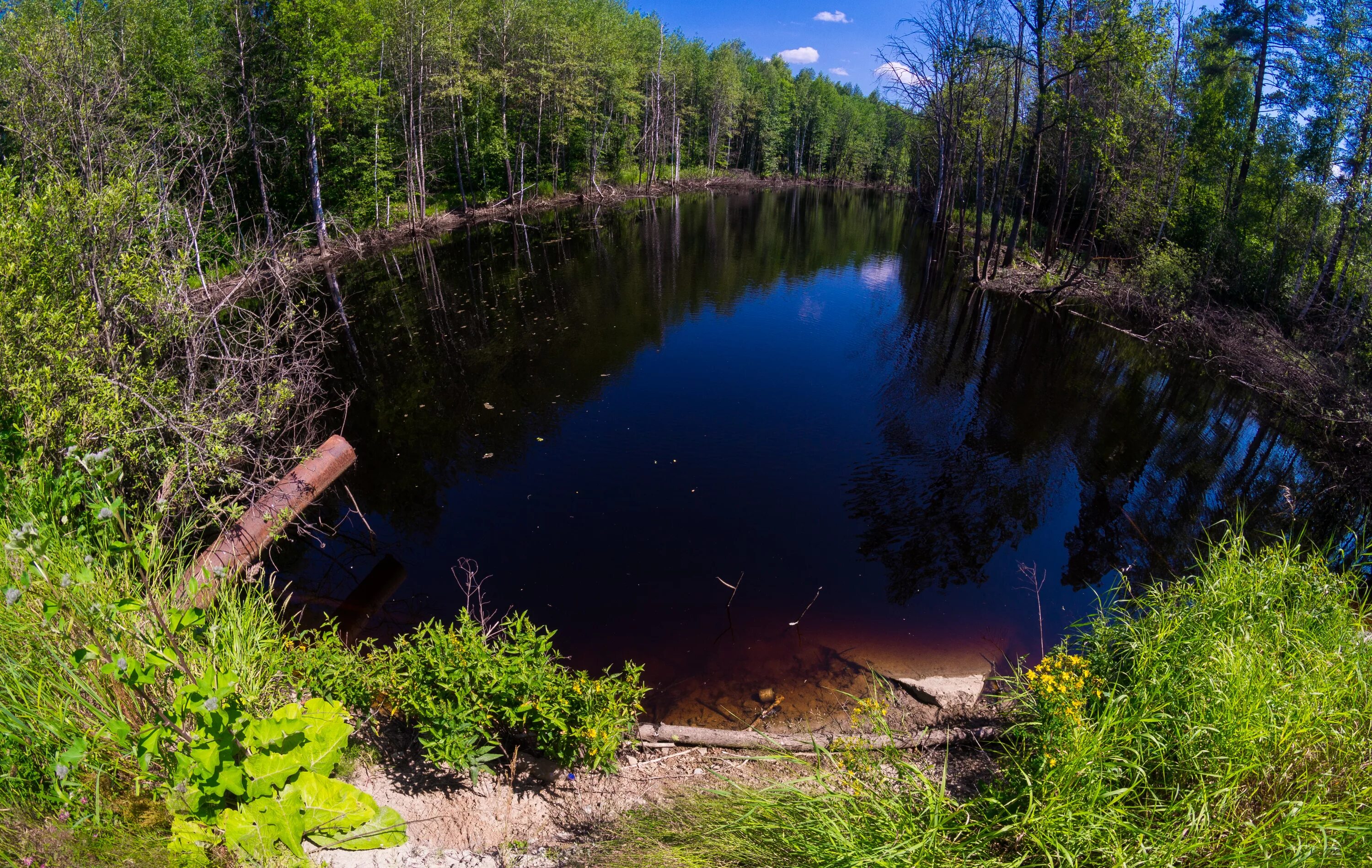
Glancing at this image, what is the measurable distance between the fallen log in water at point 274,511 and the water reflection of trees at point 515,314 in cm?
87

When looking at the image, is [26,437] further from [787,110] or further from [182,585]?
[787,110]

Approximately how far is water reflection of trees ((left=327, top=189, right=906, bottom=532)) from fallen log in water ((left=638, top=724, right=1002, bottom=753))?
5146 millimetres

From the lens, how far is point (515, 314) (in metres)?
18.4

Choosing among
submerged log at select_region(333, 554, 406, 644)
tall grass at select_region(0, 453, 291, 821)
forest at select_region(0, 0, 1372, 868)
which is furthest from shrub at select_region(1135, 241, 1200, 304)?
tall grass at select_region(0, 453, 291, 821)

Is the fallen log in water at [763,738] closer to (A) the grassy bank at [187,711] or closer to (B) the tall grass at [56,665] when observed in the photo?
(A) the grassy bank at [187,711]

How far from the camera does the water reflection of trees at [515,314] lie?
36.6 ft

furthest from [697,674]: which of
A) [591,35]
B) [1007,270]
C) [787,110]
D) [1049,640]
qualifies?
[787,110]

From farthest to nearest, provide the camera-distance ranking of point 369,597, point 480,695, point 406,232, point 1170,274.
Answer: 1. point 406,232
2. point 1170,274
3. point 369,597
4. point 480,695

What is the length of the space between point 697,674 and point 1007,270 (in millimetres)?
24350

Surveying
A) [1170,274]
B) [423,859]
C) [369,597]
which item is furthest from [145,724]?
[1170,274]

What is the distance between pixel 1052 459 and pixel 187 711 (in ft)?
42.0

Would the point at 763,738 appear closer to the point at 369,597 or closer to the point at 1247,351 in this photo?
the point at 369,597

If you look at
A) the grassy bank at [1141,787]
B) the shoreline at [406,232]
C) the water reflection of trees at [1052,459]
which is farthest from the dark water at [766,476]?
the shoreline at [406,232]

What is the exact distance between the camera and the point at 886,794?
161 inches
